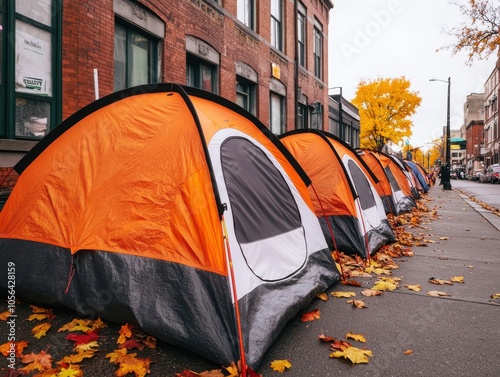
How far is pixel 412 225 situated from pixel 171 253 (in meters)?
7.48

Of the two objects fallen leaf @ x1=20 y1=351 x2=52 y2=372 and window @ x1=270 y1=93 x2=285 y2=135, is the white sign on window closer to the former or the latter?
fallen leaf @ x1=20 y1=351 x2=52 y2=372

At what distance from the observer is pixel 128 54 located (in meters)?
7.82

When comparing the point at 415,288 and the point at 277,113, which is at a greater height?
the point at 277,113

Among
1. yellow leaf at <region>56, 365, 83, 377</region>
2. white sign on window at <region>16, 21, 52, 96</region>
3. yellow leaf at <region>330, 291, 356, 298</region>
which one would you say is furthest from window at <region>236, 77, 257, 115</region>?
yellow leaf at <region>56, 365, 83, 377</region>

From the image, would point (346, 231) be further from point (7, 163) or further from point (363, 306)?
point (7, 163)

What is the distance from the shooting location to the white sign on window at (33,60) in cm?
577

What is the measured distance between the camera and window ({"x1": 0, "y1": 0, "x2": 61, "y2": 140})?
5.55 metres

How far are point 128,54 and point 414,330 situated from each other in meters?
7.32

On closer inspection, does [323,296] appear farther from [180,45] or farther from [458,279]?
[180,45]

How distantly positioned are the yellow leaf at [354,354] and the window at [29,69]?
5542mm

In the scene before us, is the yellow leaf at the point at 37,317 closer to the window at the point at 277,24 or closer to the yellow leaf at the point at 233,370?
the yellow leaf at the point at 233,370

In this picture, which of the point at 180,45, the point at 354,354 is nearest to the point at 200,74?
the point at 180,45

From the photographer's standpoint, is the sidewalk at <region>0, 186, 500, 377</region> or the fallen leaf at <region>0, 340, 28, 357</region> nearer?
the sidewalk at <region>0, 186, 500, 377</region>

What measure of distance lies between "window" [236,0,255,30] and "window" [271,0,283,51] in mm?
1683
